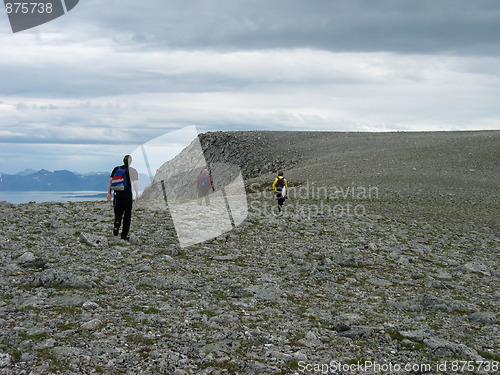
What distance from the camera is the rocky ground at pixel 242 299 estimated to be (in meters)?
7.64

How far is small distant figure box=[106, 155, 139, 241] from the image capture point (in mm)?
16047

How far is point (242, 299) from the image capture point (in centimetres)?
1102

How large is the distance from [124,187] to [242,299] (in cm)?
704

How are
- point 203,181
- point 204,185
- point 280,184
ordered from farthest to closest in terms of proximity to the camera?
point 280,184 → point 204,185 → point 203,181

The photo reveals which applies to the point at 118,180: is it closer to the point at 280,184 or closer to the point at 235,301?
the point at 235,301

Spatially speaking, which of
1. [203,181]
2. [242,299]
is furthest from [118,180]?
[203,181]

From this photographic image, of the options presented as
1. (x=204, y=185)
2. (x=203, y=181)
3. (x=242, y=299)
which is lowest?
(x=242, y=299)

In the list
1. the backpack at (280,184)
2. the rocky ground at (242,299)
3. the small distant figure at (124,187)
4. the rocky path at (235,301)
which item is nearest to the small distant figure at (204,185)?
the rocky ground at (242,299)

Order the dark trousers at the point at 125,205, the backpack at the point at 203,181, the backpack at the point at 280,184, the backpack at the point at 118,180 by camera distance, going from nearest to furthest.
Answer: the backpack at the point at 118,180 < the dark trousers at the point at 125,205 < the backpack at the point at 203,181 < the backpack at the point at 280,184

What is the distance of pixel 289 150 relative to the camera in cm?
7238

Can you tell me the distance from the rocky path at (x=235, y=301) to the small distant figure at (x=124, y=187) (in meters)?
0.96

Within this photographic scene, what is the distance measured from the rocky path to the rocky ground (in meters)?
0.04

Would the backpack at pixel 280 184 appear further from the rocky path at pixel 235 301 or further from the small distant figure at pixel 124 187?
the small distant figure at pixel 124 187

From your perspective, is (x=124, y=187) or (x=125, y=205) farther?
(x=125, y=205)
